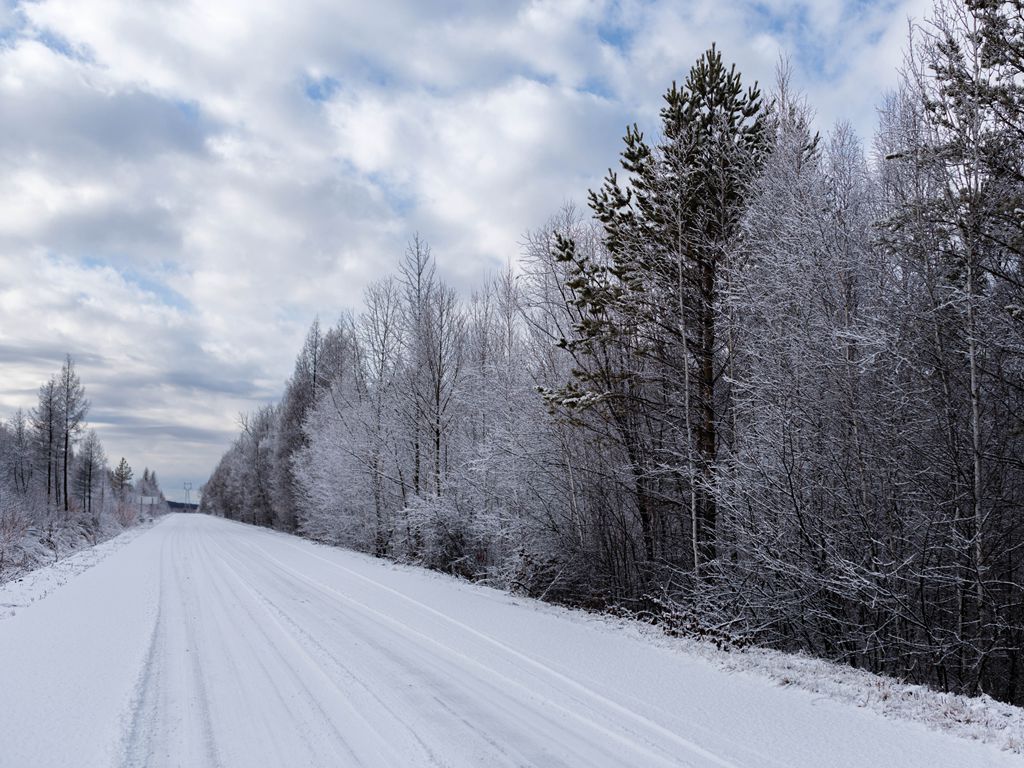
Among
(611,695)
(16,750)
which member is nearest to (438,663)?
(611,695)

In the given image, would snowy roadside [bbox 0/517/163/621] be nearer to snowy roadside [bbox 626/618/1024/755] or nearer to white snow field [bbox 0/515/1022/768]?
white snow field [bbox 0/515/1022/768]

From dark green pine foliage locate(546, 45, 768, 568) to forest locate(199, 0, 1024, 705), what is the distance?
6cm

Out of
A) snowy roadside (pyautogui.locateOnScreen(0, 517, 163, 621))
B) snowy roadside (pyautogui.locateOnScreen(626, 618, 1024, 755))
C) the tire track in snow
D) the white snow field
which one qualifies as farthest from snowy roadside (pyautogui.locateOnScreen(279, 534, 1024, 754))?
snowy roadside (pyautogui.locateOnScreen(0, 517, 163, 621))

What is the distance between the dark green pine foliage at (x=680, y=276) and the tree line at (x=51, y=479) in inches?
726

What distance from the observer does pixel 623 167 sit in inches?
490

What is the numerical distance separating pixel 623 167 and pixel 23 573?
66.1 feet

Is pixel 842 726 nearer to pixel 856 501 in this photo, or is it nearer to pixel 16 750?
pixel 856 501

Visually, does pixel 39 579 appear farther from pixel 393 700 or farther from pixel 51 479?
pixel 51 479

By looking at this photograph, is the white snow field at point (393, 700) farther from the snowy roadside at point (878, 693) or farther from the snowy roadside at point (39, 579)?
the snowy roadside at point (39, 579)

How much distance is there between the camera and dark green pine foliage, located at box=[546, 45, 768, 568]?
452 inches

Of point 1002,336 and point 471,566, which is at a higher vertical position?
point 1002,336

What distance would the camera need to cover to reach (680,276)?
37.6 feet

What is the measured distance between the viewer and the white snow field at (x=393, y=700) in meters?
4.62

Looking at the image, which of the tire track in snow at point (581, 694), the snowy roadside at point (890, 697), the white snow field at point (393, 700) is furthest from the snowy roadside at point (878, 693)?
the tire track in snow at point (581, 694)
